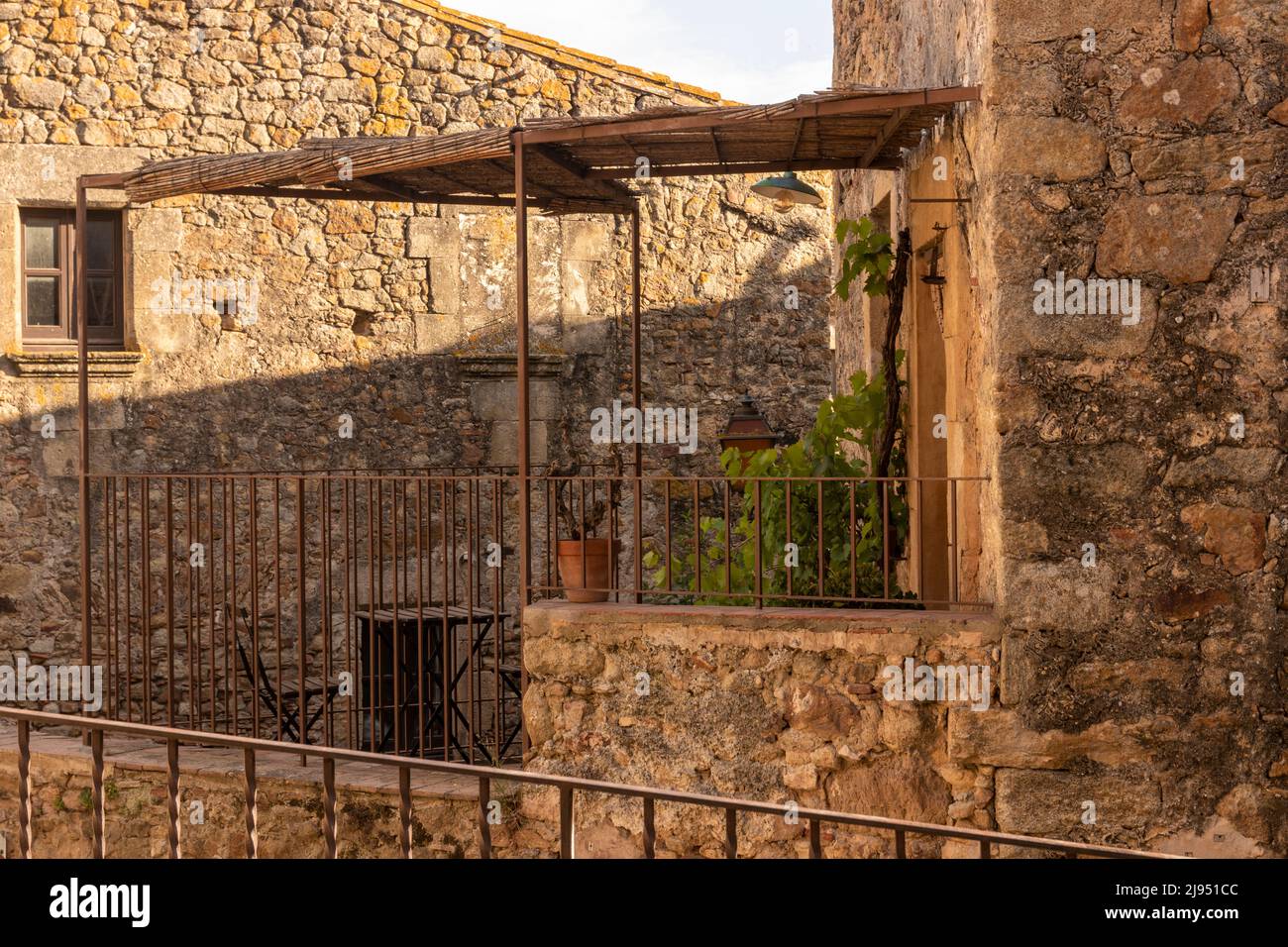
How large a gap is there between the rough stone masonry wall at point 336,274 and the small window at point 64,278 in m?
0.17

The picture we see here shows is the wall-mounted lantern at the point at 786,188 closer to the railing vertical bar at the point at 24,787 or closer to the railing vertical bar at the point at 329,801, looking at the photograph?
the railing vertical bar at the point at 329,801

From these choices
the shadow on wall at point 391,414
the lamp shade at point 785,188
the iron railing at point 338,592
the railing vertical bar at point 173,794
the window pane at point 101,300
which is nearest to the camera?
the railing vertical bar at point 173,794

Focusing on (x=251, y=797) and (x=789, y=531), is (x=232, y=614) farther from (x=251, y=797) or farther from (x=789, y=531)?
(x=251, y=797)

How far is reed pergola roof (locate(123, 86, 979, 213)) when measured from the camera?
504 cm

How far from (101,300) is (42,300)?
0.34 m

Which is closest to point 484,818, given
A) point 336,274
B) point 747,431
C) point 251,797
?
point 251,797

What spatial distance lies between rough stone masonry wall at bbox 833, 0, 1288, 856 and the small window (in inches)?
239

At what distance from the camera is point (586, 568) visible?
5551mm

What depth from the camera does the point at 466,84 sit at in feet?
30.2

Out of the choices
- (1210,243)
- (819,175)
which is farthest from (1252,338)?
(819,175)

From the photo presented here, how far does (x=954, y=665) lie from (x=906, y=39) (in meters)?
3.19

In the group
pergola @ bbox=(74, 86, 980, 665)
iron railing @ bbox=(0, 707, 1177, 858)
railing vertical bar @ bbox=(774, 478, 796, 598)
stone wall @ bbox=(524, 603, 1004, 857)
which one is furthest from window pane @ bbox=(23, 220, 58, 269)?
iron railing @ bbox=(0, 707, 1177, 858)

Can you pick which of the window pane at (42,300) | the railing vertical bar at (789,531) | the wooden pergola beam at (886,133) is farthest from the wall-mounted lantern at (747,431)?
the window pane at (42,300)

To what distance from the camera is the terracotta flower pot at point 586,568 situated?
18.1 ft
